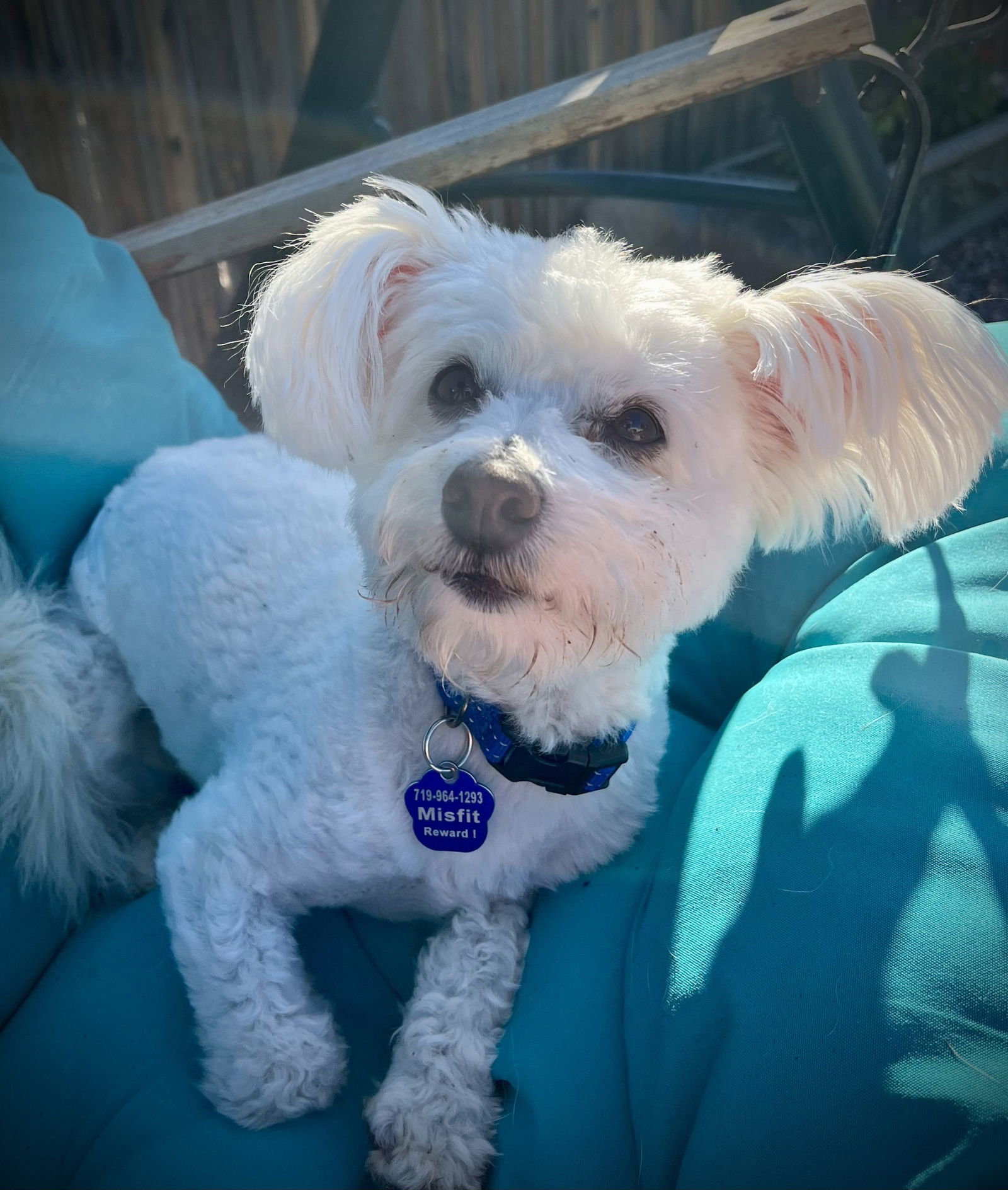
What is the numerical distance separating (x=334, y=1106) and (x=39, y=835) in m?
0.62

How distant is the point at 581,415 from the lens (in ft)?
3.42

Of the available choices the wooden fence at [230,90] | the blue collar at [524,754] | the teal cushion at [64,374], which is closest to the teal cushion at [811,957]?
the blue collar at [524,754]

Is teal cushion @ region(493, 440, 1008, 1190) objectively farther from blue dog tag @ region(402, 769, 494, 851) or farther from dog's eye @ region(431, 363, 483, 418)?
dog's eye @ region(431, 363, 483, 418)

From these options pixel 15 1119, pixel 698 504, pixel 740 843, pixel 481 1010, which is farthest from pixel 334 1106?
pixel 698 504

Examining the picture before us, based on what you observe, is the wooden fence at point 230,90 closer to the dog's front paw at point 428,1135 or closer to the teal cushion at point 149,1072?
the teal cushion at point 149,1072

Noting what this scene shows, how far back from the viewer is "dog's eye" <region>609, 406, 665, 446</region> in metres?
1.05

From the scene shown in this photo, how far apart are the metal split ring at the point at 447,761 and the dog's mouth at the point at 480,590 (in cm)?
28

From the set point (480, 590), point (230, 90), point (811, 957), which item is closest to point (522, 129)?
point (230, 90)

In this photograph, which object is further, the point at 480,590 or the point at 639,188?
the point at 639,188

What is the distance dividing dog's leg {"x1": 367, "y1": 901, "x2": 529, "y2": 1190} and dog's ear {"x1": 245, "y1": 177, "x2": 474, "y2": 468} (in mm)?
733

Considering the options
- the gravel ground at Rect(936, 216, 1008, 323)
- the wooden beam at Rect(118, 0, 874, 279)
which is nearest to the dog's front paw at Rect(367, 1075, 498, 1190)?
the wooden beam at Rect(118, 0, 874, 279)

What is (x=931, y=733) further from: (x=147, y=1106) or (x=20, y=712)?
(x=20, y=712)

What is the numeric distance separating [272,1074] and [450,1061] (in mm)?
233

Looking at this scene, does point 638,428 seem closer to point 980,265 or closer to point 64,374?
point 64,374
